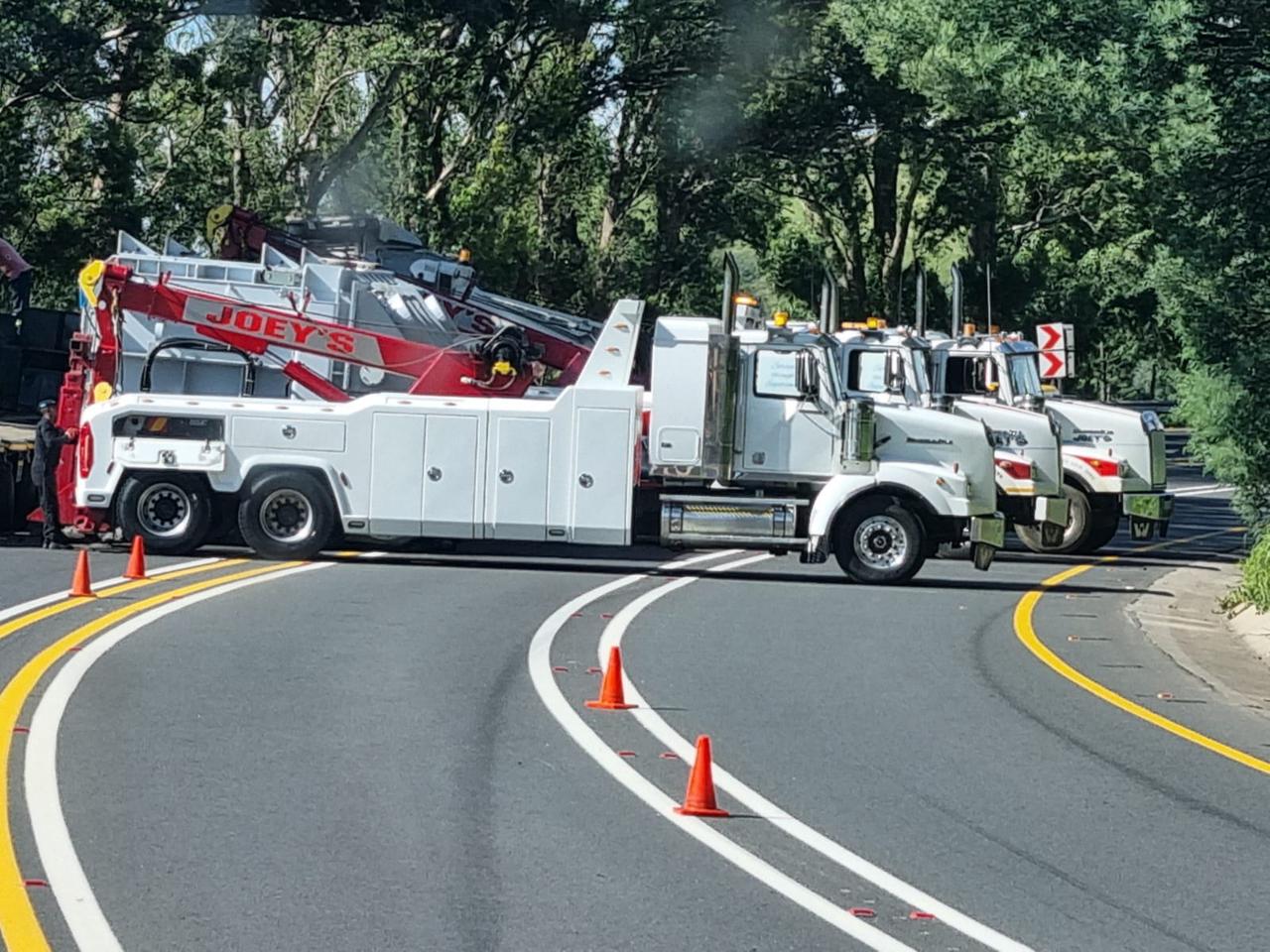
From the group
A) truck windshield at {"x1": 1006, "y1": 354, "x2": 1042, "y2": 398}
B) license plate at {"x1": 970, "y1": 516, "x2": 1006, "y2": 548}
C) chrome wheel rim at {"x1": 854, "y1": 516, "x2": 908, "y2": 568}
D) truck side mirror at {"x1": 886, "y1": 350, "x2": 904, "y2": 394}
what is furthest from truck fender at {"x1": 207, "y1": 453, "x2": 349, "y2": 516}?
truck windshield at {"x1": 1006, "y1": 354, "x2": 1042, "y2": 398}

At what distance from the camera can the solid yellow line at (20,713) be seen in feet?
23.2

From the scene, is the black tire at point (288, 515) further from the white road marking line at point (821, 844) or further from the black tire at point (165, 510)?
the white road marking line at point (821, 844)

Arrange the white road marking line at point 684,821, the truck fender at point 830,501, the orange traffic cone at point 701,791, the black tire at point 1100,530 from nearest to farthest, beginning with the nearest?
the white road marking line at point 684,821, the orange traffic cone at point 701,791, the truck fender at point 830,501, the black tire at point 1100,530

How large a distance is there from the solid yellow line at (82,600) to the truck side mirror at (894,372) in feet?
26.0

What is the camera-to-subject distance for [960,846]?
9062 mm

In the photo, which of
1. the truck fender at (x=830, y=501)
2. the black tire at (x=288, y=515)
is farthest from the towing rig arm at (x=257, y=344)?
the truck fender at (x=830, y=501)

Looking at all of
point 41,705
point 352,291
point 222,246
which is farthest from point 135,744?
point 222,246

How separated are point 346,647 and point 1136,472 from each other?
15.1m

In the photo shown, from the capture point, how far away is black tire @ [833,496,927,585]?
70.4ft

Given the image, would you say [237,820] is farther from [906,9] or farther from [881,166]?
[881,166]

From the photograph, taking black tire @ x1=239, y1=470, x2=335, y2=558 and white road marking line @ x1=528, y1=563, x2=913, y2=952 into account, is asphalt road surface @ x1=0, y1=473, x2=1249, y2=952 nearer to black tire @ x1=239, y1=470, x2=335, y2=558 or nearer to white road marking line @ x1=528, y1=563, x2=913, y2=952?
white road marking line @ x1=528, y1=563, x2=913, y2=952

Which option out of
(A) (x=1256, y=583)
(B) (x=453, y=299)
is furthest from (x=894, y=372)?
(A) (x=1256, y=583)

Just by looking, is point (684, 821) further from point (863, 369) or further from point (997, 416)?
point (997, 416)

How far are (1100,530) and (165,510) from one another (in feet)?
42.1
